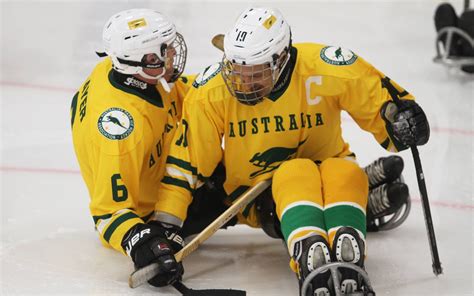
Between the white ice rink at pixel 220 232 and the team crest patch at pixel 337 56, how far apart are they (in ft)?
2.32

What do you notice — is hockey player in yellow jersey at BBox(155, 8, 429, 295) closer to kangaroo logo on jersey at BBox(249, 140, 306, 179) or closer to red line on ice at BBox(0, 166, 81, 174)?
kangaroo logo on jersey at BBox(249, 140, 306, 179)

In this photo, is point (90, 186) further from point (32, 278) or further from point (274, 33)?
point (274, 33)

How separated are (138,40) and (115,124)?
29 centimetres

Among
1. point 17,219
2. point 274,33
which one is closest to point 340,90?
point 274,33

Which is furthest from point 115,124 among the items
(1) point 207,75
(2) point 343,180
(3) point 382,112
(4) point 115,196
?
(3) point 382,112

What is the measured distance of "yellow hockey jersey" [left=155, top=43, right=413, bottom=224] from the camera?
2971mm

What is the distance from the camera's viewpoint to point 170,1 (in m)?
5.77

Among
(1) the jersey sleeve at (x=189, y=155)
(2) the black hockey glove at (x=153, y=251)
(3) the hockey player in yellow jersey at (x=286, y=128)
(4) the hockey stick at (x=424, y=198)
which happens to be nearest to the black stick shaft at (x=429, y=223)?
(4) the hockey stick at (x=424, y=198)

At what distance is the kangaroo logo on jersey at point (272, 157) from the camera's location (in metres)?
3.03

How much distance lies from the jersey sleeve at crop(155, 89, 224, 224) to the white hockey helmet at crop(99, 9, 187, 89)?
0.58ft

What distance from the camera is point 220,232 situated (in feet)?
11.5

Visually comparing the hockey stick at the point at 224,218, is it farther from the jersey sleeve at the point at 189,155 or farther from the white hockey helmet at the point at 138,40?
the white hockey helmet at the point at 138,40

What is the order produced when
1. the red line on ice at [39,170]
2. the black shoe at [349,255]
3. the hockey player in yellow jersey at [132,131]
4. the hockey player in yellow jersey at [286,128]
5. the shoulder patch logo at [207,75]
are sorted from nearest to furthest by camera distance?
the black shoe at [349,255]
the hockey player in yellow jersey at [286,128]
the hockey player in yellow jersey at [132,131]
the shoulder patch logo at [207,75]
the red line on ice at [39,170]

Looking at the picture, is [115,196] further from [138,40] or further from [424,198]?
[424,198]
